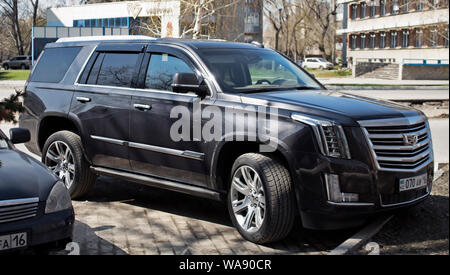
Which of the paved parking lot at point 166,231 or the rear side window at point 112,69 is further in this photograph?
the rear side window at point 112,69

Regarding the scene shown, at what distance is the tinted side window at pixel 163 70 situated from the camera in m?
6.53

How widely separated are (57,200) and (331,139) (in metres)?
2.33

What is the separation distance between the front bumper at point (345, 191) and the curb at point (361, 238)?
0.20 meters

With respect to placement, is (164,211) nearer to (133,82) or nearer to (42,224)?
(133,82)

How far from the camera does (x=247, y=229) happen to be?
572 cm

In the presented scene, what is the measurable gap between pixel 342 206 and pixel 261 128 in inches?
39.3

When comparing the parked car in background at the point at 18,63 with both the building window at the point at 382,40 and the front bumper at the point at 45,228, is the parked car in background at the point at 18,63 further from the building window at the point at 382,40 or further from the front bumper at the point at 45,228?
the front bumper at the point at 45,228

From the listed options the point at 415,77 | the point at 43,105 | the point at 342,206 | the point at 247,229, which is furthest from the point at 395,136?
the point at 415,77

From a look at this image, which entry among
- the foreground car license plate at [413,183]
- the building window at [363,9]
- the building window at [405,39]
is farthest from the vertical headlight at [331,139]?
the building window at [363,9]

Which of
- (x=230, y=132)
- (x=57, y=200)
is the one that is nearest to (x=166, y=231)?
(x=230, y=132)

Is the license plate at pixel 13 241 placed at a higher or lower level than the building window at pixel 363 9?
lower

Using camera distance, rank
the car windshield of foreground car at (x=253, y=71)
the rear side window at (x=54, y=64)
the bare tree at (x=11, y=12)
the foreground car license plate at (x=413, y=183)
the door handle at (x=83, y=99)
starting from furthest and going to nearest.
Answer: the bare tree at (x=11, y=12) → the rear side window at (x=54, y=64) → the door handle at (x=83, y=99) → the car windshield of foreground car at (x=253, y=71) → the foreground car license plate at (x=413, y=183)

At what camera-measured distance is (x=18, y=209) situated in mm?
4664

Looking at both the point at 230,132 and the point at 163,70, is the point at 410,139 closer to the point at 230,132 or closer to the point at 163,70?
the point at 230,132
